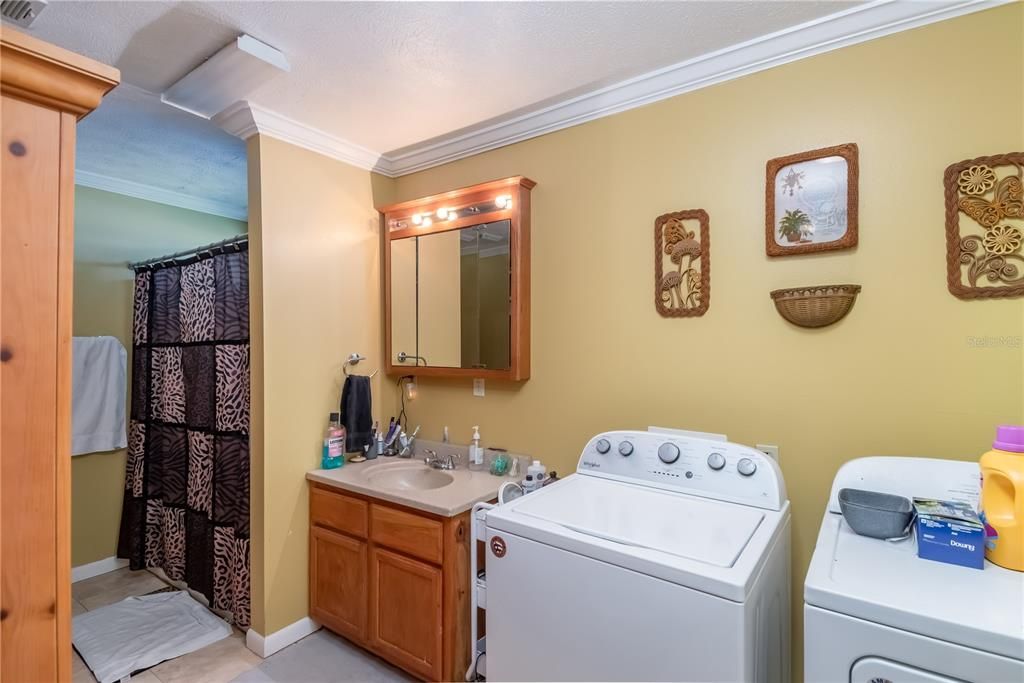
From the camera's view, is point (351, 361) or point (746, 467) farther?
point (351, 361)

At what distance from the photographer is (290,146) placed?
2.31 metres

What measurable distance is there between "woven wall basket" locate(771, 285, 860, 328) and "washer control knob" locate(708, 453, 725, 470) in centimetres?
53

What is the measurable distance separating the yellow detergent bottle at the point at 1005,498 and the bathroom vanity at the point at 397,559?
149 cm

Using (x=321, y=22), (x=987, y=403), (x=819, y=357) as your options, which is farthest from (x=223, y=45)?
(x=987, y=403)

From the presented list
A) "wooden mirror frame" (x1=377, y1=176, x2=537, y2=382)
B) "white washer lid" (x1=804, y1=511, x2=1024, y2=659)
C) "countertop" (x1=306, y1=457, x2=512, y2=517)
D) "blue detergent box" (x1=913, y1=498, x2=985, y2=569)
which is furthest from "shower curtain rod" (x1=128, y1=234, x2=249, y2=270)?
"blue detergent box" (x1=913, y1=498, x2=985, y2=569)

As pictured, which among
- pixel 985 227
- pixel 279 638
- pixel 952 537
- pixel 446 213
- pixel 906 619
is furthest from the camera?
pixel 446 213

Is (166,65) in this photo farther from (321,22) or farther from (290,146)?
(321,22)

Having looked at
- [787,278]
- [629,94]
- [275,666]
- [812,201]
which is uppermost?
[629,94]

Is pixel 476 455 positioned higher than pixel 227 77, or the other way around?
pixel 227 77

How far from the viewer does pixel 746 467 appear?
4.90ft

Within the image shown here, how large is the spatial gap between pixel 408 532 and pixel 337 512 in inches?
19.1

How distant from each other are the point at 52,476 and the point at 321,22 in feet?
5.02

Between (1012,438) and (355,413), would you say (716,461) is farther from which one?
(355,413)

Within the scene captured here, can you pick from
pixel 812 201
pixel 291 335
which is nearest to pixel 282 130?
pixel 291 335
